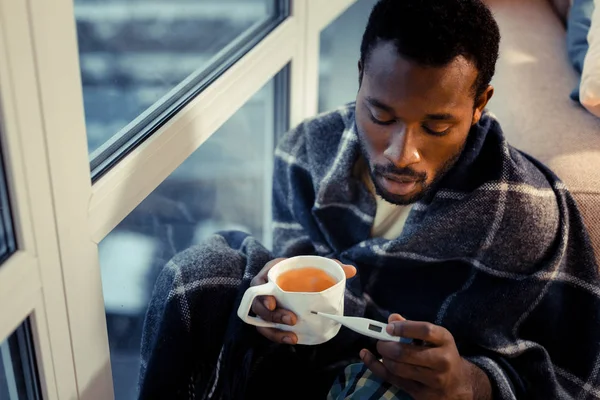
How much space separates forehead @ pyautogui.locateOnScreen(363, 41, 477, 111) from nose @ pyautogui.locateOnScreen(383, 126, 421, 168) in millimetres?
35

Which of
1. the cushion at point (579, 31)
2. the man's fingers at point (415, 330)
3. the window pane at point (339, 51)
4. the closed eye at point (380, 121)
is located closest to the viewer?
the man's fingers at point (415, 330)

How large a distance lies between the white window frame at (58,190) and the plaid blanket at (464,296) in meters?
0.11

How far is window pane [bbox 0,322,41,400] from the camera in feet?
2.22

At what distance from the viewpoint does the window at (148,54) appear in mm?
789

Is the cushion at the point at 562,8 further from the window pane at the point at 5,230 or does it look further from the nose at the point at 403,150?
the window pane at the point at 5,230

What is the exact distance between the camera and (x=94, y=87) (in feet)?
2.62

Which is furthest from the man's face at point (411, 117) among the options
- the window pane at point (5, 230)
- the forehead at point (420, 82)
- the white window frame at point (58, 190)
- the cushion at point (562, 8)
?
the cushion at point (562, 8)

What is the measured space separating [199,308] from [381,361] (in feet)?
0.79

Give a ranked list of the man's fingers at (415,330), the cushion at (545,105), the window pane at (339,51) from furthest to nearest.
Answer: the window pane at (339,51), the cushion at (545,105), the man's fingers at (415,330)

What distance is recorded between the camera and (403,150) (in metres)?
0.80

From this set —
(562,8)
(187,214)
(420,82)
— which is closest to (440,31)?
(420,82)

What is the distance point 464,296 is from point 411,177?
0.62 feet

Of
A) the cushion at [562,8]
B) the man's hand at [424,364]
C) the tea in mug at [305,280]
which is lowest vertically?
the man's hand at [424,364]

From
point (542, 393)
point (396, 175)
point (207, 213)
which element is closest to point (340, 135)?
point (396, 175)
